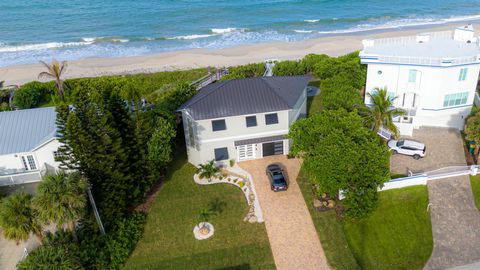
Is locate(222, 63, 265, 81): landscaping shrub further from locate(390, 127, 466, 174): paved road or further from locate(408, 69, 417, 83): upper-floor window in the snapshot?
locate(390, 127, 466, 174): paved road

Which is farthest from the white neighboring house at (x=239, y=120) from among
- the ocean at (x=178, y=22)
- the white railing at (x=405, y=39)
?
the ocean at (x=178, y=22)

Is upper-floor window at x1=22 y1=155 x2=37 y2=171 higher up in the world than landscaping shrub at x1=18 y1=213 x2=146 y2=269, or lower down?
higher up

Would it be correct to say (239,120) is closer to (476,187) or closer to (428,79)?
(428,79)

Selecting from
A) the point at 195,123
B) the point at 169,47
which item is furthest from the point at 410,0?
the point at 195,123

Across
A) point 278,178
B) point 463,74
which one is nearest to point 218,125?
point 278,178

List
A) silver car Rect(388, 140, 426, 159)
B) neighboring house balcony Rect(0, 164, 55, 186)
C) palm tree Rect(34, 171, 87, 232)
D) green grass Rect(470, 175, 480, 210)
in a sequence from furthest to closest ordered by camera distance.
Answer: silver car Rect(388, 140, 426, 159)
neighboring house balcony Rect(0, 164, 55, 186)
green grass Rect(470, 175, 480, 210)
palm tree Rect(34, 171, 87, 232)

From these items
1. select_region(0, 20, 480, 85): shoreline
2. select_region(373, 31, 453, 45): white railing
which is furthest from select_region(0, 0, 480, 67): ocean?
select_region(373, 31, 453, 45): white railing

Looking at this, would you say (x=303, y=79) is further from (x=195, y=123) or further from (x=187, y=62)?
(x=187, y=62)
